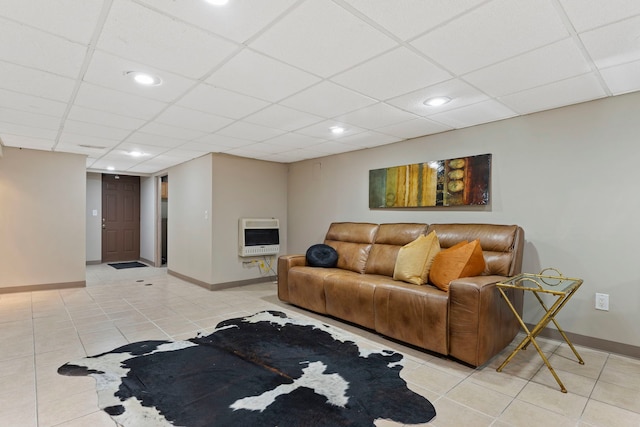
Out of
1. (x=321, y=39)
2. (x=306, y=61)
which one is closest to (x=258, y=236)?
(x=306, y=61)

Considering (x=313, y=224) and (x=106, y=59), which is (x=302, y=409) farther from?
(x=313, y=224)

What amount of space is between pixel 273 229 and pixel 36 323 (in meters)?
3.35

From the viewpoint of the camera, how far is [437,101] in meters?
2.90

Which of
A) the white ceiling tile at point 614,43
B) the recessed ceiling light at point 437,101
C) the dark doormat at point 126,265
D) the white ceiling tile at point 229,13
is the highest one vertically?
the white ceiling tile at point 614,43

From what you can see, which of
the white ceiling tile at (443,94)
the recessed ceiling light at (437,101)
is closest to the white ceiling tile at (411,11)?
the white ceiling tile at (443,94)

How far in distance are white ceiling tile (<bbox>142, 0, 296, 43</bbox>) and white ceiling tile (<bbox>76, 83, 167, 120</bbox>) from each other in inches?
54.6

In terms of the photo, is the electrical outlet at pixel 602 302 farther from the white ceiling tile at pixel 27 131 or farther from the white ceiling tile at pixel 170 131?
the white ceiling tile at pixel 27 131

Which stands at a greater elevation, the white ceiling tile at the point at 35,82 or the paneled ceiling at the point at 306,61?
the paneled ceiling at the point at 306,61

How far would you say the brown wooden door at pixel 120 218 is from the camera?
8.18m

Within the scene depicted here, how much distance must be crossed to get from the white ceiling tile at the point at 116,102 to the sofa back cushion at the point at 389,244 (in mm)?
2832

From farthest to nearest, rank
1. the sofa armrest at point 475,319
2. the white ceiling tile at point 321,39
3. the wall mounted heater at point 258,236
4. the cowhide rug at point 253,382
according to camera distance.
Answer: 1. the wall mounted heater at point 258,236
2. the sofa armrest at point 475,319
3. the cowhide rug at point 253,382
4. the white ceiling tile at point 321,39

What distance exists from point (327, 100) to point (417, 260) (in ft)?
5.81

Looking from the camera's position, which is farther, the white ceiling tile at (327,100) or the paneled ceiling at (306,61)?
the white ceiling tile at (327,100)

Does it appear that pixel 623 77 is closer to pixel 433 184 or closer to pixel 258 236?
pixel 433 184
